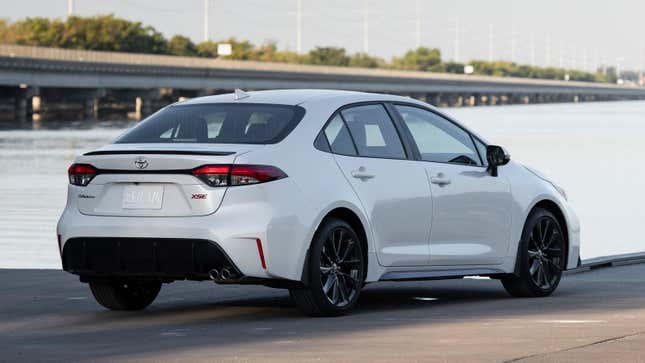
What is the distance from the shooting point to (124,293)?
10.8m

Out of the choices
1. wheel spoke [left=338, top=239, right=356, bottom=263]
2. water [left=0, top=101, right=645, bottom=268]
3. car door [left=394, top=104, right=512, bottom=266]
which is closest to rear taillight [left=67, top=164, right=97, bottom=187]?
wheel spoke [left=338, top=239, right=356, bottom=263]

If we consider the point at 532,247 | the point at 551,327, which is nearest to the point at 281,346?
the point at 551,327

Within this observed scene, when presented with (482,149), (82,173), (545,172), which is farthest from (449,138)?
(545,172)

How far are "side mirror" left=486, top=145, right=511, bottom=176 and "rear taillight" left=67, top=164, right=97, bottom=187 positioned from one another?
2.92 metres

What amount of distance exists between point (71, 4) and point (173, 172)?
108m

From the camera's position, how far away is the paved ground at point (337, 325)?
832 centimetres

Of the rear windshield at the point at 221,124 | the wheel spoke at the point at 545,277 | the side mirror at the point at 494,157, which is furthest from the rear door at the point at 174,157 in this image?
the wheel spoke at the point at 545,277

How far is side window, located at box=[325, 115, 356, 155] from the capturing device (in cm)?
1038

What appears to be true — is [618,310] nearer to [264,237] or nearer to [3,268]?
[264,237]

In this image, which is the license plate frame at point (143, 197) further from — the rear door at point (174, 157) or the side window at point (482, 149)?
the side window at point (482, 149)

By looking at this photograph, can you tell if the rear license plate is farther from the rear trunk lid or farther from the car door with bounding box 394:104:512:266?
the car door with bounding box 394:104:512:266

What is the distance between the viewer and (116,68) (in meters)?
99.2

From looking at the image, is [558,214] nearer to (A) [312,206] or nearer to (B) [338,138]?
(B) [338,138]

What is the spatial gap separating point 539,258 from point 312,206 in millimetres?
2604
